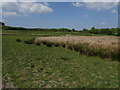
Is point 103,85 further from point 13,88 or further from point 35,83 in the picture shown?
point 13,88

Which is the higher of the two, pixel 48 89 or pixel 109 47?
pixel 109 47

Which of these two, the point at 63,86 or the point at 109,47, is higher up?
the point at 109,47

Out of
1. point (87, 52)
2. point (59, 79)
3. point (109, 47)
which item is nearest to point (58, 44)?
point (87, 52)

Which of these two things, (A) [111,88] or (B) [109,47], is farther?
(B) [109,47]

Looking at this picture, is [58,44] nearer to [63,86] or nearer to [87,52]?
[87,52]

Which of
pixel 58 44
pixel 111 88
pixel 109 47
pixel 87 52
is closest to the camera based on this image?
pixel 111 88

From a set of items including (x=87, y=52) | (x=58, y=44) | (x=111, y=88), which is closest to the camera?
(x=111, y=88)

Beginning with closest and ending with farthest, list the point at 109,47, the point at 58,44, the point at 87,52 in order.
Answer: the point at 109,47 → the point at 87,52 → the point at 58,44

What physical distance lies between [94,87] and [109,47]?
468 centimetres

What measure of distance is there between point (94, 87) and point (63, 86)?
0.80 meters

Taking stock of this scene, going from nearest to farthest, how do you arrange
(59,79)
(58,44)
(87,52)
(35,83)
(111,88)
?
(111,88) → (35,83) → (59,79) → (87,52) → (58,44)

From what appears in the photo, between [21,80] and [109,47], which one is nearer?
[21,80]

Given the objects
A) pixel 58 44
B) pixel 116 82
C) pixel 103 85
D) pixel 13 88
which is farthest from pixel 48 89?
pixel 58 44

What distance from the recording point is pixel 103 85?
11.3 ft
